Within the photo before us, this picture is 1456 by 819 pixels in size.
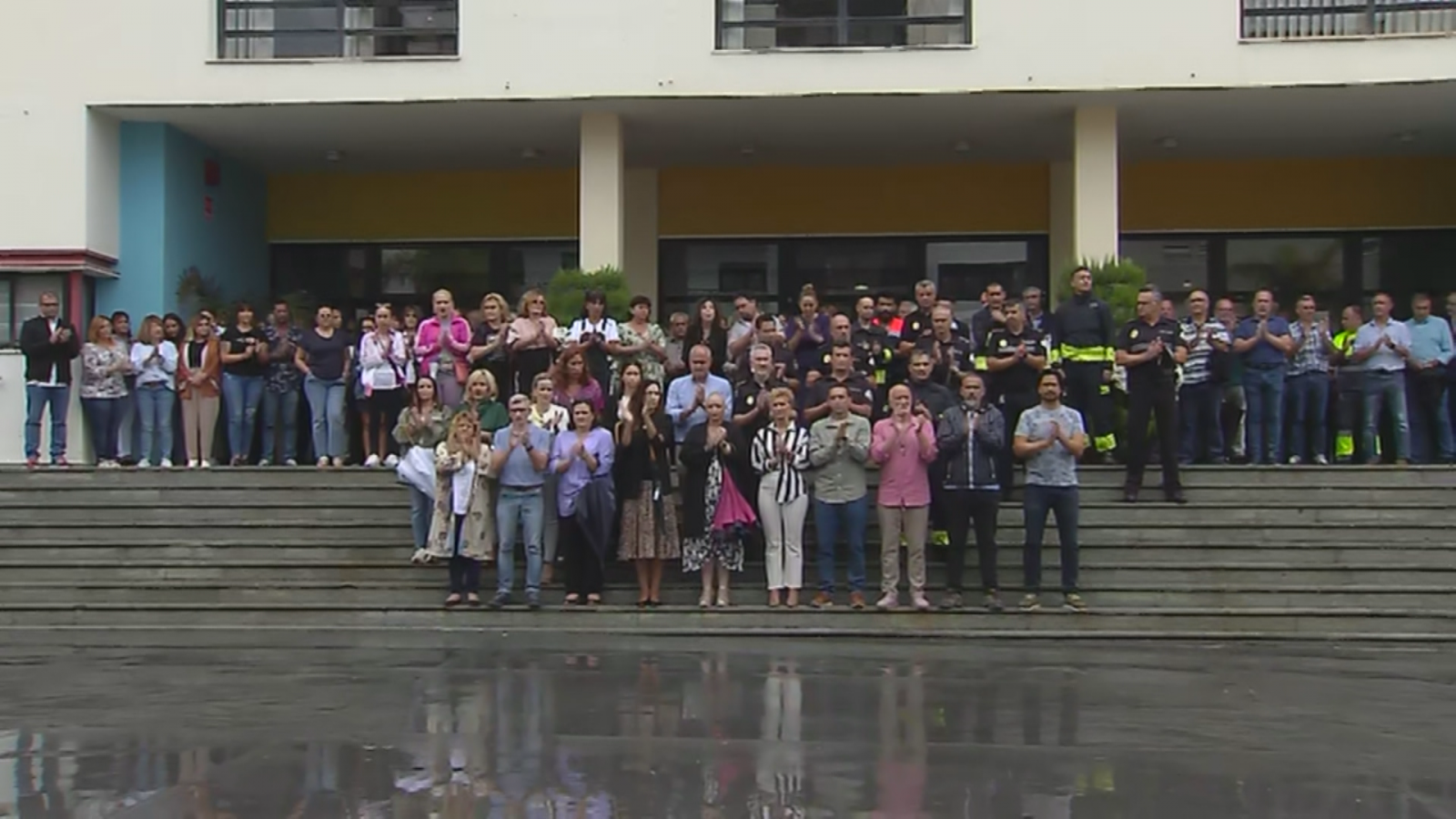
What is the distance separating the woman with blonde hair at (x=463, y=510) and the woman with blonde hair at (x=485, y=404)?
375 millimetres

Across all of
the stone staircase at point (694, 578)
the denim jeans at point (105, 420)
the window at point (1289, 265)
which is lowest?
the stone staircase at point (694, 578)

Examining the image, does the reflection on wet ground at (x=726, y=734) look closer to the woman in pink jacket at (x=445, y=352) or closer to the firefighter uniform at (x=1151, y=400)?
the firefighter uniform at (x=1151, y=400)

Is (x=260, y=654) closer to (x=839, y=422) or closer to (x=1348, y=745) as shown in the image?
(x=839, y=422)

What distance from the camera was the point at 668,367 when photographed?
48.4ft

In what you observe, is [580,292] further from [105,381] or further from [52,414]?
[52,414]

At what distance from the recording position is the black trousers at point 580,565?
13133 millimetres

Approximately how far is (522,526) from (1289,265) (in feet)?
38.1

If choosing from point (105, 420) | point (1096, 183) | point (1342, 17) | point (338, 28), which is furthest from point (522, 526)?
point (1342, 17)

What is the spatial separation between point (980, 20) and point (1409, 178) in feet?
22.6

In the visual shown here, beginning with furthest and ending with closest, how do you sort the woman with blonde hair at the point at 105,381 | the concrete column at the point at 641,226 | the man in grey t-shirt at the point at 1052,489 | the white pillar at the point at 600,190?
the concrete column at the point at 641,226 → the white pillar at the point at 600,190 → the woman with blonde hair at the point at 105,381 → the man in grey t-shirt at the point at 1052,489

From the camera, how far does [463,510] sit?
1298 cm

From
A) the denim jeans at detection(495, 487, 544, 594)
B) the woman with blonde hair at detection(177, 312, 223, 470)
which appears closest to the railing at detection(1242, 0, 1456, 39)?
the denim jeans at detection(495, 487, 544, 594)

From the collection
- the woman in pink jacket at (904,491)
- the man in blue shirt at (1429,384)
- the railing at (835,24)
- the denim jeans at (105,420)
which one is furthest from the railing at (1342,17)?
the denim jeans at (105,420)

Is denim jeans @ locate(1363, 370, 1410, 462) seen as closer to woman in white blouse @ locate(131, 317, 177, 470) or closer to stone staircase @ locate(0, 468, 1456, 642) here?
stone staircase @ locate(0, 468, 1456, 642)
